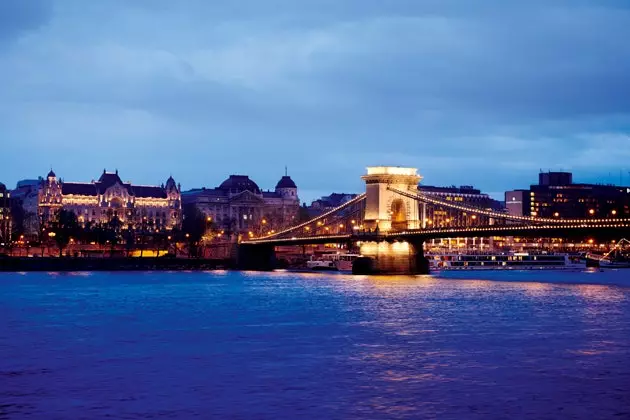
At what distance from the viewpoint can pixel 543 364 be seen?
90.8 ft

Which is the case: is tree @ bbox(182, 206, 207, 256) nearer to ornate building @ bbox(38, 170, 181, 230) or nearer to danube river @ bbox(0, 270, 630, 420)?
ornate building @ bbox(38, 170, 181, 230)

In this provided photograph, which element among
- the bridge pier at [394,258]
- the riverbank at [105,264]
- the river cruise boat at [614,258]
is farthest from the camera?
the river cruise boat at [614,258]

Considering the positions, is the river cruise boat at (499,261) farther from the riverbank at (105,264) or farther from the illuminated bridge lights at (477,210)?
the illuminated bridge lights at (477,210)

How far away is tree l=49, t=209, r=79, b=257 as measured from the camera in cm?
12625

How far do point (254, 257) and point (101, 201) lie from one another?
76464 mm

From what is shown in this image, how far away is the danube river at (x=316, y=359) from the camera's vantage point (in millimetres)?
21594

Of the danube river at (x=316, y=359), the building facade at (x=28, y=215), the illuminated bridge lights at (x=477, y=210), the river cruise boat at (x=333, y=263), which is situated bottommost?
the danube river at (x=316, y=359)

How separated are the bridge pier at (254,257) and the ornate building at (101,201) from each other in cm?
6594

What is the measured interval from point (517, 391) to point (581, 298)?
3509 cm

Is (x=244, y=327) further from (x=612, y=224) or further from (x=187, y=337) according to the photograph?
(x=612, y=224)

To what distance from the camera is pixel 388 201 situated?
96.4m

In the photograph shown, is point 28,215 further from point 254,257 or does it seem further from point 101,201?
point 254,257

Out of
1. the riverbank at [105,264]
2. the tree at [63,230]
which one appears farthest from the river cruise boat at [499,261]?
the tree at [63,230]

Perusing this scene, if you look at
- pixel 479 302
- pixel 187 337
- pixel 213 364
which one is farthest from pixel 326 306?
pixel 213 364
